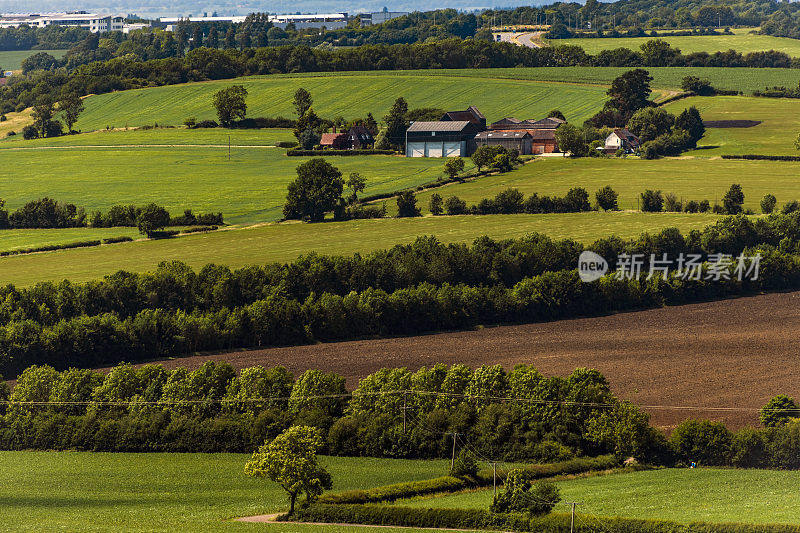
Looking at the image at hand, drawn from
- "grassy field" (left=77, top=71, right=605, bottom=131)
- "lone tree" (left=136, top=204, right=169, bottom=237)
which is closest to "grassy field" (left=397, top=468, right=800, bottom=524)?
"lone tree" (left=136, top=204, right=169, bottom=237)

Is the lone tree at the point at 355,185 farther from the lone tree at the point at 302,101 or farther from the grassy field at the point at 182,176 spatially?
the lone tree at the point at 302,101

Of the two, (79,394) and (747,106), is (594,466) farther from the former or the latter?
(747,106)

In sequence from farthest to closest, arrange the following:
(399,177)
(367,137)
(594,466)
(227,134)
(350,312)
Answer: (227,134) < (367,137) < (399,177) < (350,312) < (594,466)

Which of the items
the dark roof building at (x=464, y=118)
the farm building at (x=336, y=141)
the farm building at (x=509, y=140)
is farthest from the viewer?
the farm building at (x=336, y=141)

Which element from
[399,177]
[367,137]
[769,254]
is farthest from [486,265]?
[367,137]

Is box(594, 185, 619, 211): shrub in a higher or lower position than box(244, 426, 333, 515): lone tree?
higher

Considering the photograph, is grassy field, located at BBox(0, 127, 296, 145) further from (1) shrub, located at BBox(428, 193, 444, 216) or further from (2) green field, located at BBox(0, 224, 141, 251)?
(1) shrub, located at BBox(428, 193, 444, 216)

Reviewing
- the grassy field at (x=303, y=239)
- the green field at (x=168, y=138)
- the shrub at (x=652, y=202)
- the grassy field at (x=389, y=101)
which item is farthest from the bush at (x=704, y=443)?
the grassy field at (x=389, y=101)
